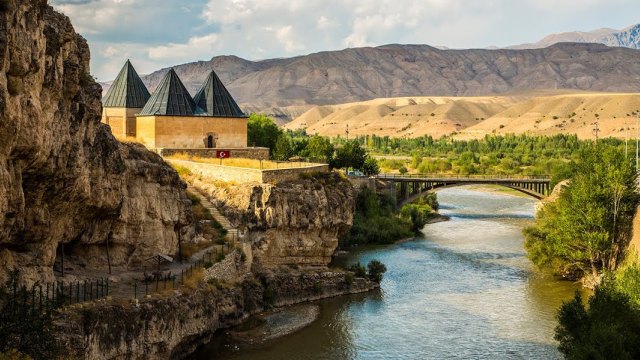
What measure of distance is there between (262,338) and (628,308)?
13111 mm

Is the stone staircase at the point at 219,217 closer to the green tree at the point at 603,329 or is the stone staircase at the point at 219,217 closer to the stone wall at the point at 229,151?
the stone wall at the point at 229,151

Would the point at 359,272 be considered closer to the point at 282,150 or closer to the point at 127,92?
the point at 127,92

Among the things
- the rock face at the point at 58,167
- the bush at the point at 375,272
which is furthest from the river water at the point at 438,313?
the rock face at the point at 58,167

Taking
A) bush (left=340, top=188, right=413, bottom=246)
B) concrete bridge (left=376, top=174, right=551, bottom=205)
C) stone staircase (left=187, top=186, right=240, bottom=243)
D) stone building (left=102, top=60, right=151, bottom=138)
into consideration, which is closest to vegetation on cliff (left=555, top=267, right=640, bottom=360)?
stone staircase (left=187, top=186, right=240, bottom=243)

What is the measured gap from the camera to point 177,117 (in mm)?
48156

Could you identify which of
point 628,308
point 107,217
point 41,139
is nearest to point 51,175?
point 41,139

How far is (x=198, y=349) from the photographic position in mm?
29266

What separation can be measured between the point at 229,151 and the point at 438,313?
18.4m

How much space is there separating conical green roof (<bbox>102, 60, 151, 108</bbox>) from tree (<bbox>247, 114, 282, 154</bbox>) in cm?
1551

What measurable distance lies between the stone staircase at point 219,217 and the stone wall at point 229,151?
5.41 meters

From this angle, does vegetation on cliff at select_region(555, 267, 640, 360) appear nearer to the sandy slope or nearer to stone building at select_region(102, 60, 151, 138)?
stone building at select_region(102, 60, 151, 138)

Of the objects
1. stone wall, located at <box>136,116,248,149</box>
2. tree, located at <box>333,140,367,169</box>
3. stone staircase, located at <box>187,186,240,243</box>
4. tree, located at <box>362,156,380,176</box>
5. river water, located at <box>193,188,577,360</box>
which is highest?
stone wall, located at <box>136,116,248,149</box>

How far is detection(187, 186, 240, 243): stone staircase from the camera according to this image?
123 feet

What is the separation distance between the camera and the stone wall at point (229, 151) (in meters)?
47.7
